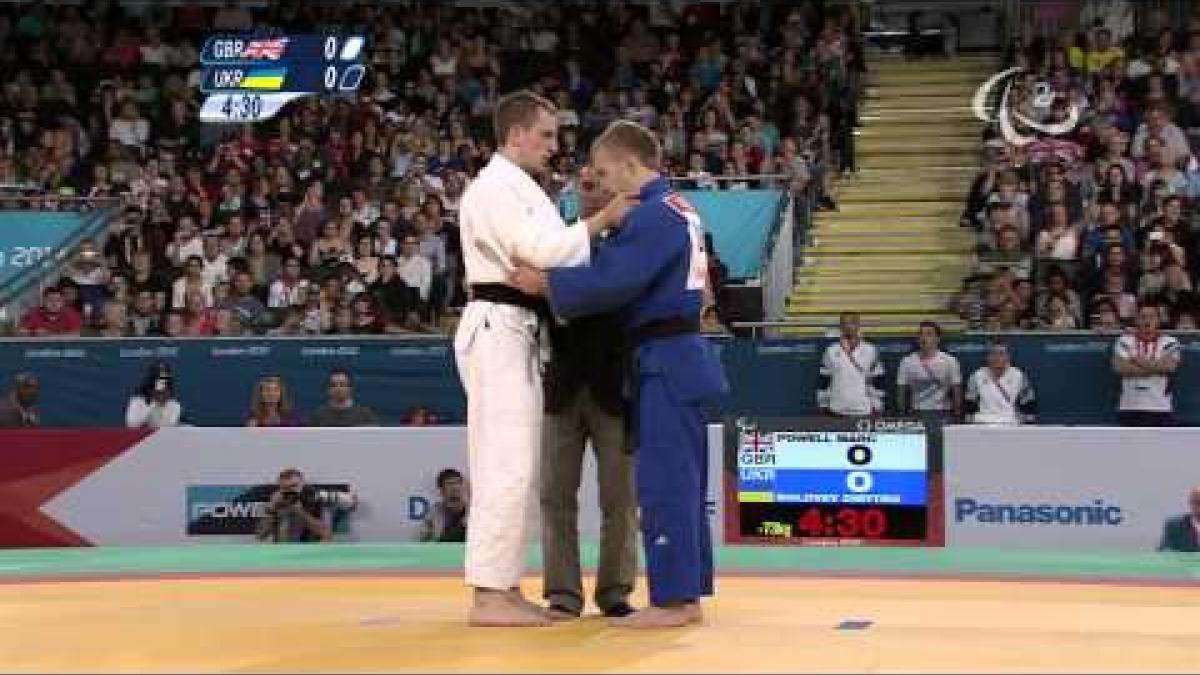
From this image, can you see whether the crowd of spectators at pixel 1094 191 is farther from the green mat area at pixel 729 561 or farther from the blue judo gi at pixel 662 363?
the blue judo gi at pixel 662 363

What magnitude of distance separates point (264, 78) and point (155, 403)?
6.36 meters

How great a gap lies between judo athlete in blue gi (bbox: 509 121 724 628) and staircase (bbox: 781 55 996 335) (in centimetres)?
969

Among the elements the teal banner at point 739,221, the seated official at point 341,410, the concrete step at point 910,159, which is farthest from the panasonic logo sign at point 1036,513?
the concrete step at point 910,159

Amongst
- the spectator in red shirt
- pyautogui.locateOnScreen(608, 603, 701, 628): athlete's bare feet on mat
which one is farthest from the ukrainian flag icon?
pyautogui.locateOnScreen(608, 603, 701, 628): athlete's bare feet on mat

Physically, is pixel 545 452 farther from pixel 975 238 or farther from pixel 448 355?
pixel 975 238

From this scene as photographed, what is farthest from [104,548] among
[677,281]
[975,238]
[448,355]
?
[975,238]

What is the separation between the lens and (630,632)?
24.7ft

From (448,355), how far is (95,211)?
6.00 metres

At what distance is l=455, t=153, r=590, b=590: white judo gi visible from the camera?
7844mm

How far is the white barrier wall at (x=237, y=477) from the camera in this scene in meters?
14.8

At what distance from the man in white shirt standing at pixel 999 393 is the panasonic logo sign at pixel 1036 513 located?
2.18 m

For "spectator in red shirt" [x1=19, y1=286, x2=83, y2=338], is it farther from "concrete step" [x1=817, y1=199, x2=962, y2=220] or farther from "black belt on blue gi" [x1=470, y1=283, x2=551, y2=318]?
"black belt on blue gi" [x1=470, y1=283, x2=551, y2=318]

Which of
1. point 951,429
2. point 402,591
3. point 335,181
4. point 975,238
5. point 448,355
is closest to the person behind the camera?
point 402,591

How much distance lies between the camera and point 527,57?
1020 inches
